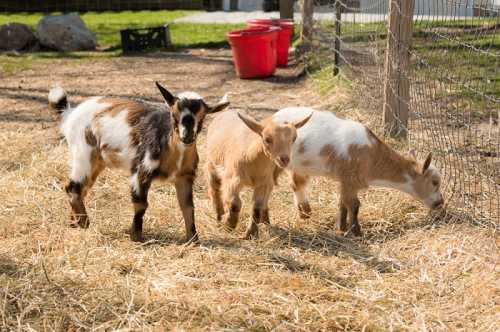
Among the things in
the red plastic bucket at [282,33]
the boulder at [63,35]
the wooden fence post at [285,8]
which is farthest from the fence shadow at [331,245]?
the boulder at [63,35]

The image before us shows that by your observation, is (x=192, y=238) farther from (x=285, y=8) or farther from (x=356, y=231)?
(x=285, y=8)

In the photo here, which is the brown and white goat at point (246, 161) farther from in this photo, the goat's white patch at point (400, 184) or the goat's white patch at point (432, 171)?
the goat's white patch at point (432, 171)

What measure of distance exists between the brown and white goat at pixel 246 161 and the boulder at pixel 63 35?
913 centimetres

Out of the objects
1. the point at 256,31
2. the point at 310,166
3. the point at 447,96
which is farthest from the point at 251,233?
the point at 256,31

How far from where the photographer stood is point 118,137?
186 inches

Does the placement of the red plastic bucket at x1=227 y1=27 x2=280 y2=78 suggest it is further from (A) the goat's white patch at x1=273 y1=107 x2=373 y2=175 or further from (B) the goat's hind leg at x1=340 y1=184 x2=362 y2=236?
(B) the goat's hind leg at x1=340 y1=184 x2=362 y2=236

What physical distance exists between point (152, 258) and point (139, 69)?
720 cm

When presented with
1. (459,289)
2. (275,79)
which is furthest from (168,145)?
(275,79)

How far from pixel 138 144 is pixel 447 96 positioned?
340cm

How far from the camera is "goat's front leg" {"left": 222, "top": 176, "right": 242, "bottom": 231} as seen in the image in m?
4.87

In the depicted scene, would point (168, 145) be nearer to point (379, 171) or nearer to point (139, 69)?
point (379, 171)

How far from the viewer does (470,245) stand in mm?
4531

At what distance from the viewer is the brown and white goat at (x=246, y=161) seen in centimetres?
454

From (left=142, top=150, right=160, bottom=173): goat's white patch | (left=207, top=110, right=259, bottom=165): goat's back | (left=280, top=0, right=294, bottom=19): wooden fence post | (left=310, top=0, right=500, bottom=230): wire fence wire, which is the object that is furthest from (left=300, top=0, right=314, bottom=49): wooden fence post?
(left=142, top=150, right=160, bottom=173): goat's white patch
